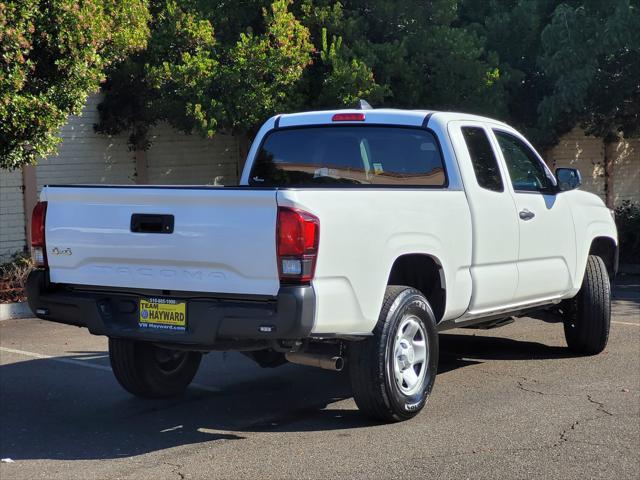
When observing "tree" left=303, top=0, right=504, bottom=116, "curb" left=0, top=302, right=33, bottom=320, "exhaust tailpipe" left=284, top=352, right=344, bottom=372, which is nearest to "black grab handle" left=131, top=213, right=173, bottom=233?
"exhaust tailpipe" left=284, top=352, right=344, bottom=372

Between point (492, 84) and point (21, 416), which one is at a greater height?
point (492, 84)

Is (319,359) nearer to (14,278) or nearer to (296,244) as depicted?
(296,244)

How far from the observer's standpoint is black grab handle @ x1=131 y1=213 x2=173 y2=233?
6160 mm

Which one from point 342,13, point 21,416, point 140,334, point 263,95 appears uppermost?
point 342,13

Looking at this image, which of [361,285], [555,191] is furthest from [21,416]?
[555,191]

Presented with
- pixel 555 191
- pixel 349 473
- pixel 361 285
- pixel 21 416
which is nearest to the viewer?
pixel 349 473

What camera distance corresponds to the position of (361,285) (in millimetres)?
6176

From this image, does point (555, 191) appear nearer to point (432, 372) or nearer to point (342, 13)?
point (432, 372)

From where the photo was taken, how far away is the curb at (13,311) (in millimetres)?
12578

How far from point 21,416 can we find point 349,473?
2.84 m

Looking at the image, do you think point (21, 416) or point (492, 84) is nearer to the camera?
point (21, 416)

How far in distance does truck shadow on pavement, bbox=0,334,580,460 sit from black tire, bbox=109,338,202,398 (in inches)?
4.4

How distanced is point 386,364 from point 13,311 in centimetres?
763

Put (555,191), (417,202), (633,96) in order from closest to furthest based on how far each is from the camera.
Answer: (417,202) → (555,191) → (633,96)
